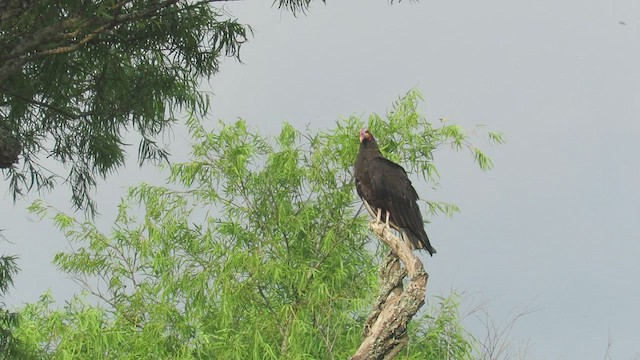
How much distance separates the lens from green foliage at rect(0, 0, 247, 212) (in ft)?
27.3

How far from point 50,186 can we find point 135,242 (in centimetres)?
441

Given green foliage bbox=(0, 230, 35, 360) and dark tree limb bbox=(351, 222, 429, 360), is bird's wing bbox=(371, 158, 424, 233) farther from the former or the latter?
green foliage bbox=(0, 230, 35, 360)

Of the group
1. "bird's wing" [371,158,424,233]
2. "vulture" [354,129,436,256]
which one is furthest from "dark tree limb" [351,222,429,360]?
"bird's wing" [371,158,424,233]

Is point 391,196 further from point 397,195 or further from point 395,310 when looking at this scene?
point 395,310

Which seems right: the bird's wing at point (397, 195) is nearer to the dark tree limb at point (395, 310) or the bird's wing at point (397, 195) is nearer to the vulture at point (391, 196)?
the vulture at point (391, 196)

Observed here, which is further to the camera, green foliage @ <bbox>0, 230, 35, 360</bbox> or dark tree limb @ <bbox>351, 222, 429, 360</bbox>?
green foliage @ <bbox>0, 230, 35, 360</bbox>

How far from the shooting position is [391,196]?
8.23 meters

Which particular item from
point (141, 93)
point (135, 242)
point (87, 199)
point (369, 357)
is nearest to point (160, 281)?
point (135, 242)

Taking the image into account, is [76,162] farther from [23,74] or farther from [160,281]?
[160,281]

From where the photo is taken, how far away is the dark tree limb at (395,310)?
22.1 ft

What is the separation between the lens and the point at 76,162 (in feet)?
33.7

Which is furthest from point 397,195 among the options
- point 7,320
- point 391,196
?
point 7,320

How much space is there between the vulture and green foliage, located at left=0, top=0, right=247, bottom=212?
5.28 ft

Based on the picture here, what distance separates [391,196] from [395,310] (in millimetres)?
1642
